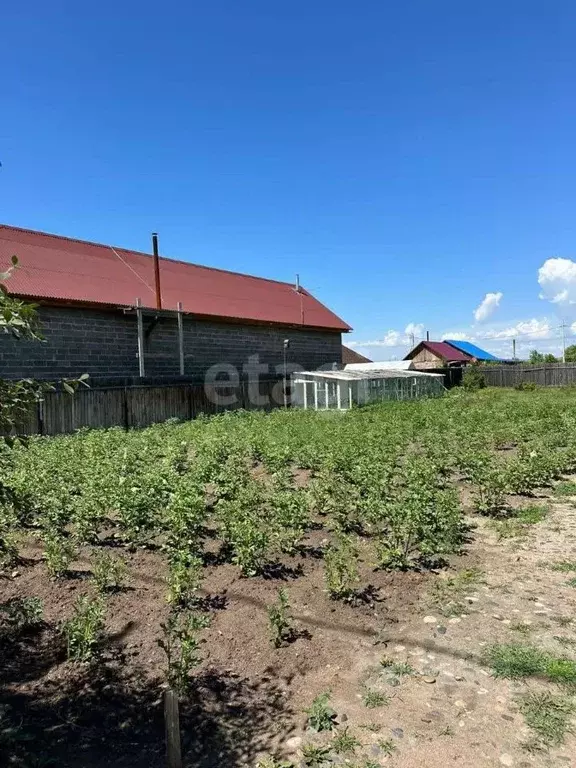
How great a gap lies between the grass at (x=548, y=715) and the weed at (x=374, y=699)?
0.68m

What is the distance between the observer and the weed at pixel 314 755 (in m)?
2.54

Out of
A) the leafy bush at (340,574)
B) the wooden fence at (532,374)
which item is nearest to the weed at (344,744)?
the leafy bush at (340,574)

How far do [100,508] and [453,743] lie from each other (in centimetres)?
406

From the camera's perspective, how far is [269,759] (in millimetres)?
2539

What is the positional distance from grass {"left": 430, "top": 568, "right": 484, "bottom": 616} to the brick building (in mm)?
13365

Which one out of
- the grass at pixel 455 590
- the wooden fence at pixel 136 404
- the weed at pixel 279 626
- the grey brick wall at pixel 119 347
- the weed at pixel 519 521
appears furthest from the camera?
the grey brick wall at pixel 119 347

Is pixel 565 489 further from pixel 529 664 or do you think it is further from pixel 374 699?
pixel 374 699

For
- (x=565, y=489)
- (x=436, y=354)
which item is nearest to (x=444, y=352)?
→ (x=436, y=354)

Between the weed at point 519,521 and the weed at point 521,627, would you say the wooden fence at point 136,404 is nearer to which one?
the weed at point 519,521

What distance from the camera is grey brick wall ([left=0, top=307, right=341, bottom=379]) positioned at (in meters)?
15.9

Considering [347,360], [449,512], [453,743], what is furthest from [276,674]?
[347,360]

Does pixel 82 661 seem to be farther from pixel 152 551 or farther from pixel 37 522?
pixel 37 522

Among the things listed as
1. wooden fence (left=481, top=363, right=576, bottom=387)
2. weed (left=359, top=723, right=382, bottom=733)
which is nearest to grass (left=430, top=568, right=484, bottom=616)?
weed (left=359, top=723, right=382, bottom=733)

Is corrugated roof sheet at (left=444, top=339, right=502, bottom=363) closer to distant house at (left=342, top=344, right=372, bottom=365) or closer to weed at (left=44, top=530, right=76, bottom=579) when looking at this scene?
distant house at (left=342, top=344, right=372, bottom=365)
